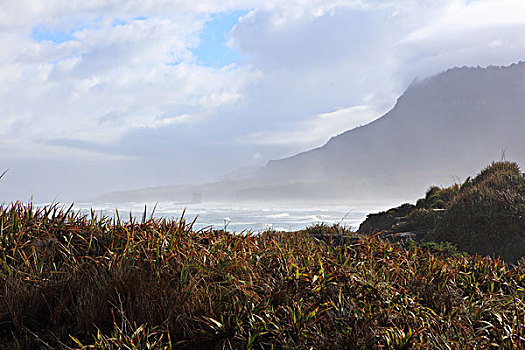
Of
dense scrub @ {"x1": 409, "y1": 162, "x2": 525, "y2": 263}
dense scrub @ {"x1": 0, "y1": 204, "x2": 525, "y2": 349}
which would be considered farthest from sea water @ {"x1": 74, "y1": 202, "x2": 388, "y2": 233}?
dense scrub @ {"x1": 409, "y1": 162, "x2": 525, "y2": 263}

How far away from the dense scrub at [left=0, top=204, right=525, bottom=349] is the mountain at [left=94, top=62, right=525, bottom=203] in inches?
5727

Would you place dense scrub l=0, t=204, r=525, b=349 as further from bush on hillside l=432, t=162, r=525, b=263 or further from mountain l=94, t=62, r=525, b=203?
mountain l=94, t=62, r=525, b=203

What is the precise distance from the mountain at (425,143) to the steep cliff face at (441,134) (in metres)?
0.33

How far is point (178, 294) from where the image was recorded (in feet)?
14.5

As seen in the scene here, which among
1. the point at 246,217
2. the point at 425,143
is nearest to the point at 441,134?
the point at 425,143

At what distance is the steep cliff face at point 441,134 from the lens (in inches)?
5935

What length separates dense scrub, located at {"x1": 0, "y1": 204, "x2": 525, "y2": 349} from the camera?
4.11 metres

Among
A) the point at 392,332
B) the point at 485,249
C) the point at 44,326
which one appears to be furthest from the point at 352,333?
the point at 485,249

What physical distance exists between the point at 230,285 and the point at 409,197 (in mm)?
152408

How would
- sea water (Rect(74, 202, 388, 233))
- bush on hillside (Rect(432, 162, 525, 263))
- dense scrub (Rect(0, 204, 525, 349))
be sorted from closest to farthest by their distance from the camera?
dense scrub (Rect(0, 204, 525, 349))
sea water (Rect(74, 202, 388, 233))
bush on hillside (Rect(432, 162, 525, 263))

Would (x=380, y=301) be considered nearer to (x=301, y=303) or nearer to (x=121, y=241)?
(x=301, y=303)

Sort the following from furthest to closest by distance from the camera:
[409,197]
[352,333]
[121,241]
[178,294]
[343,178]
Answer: [343,178] < [409,197] < [121,241] < [178,294] < [352,333]

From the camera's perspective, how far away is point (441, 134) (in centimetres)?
16262

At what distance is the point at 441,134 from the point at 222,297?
172m
